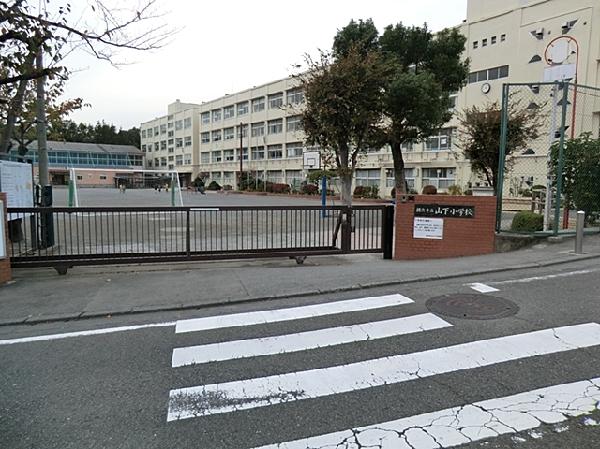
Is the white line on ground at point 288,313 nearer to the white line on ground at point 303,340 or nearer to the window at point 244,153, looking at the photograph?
the white line on ground at point 303,340

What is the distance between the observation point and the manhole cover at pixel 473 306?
5074mm

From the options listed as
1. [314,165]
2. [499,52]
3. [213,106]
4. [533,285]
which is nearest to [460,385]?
[533,285]

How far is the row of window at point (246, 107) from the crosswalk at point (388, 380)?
48.5 meters

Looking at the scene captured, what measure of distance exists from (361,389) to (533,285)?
166 inches

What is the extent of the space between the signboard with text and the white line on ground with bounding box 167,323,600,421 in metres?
4.69

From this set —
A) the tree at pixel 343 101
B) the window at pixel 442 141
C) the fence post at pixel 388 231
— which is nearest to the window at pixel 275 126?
Answer: the window at pixel 442 141

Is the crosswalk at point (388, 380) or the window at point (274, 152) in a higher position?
the window at point (274, 152)

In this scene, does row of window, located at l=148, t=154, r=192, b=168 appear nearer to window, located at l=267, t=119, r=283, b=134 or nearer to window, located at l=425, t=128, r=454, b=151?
window, located at l=267, t=119, r=283, b=134

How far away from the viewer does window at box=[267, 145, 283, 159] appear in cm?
5871

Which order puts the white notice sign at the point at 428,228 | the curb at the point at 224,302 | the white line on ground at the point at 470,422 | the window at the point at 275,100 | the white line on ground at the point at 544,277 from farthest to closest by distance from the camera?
the window at the point at 275,100, the white notice sign at the point at 428,228, the white line on ground at the point at 544,277, the curb at the point at 224,302, the white line on ground at the point at 470,422

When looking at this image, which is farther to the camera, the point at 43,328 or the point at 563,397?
the point at 43,328

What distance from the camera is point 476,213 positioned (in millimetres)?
8953

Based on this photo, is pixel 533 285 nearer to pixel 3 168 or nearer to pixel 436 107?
pixel 3 168

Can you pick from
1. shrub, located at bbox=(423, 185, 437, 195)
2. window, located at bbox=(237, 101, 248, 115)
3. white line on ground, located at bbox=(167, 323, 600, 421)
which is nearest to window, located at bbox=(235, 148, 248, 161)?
window, located at bbox=(237, 101, 248, 115)
